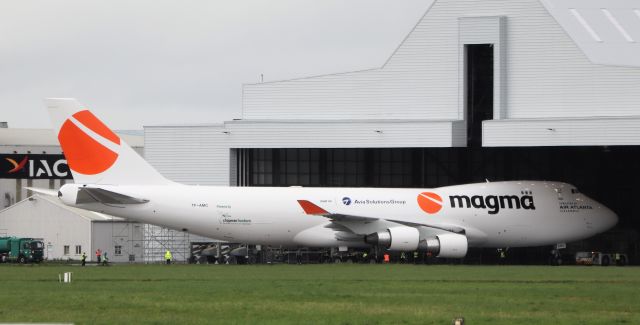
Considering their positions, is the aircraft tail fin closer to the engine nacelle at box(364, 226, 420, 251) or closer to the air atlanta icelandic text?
the engine nacelle at box(364, 226, 420, 251)

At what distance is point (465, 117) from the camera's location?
71.9 metres

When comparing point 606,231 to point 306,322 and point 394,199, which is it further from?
point 306,322

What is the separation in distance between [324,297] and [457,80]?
35.0 m

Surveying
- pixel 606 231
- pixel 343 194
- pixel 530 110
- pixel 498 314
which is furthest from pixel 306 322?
pixel 606 231

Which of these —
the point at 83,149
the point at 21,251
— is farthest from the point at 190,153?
the point at 21,251

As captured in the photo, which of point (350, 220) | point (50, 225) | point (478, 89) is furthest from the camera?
point (50, 225)

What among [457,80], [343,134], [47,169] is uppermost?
[457,80]

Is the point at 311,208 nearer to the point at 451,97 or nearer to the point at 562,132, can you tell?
the point at 451,97

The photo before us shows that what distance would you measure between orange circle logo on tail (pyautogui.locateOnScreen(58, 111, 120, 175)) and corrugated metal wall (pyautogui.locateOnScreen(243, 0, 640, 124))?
13673 millimetres

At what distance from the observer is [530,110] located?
7100 cm

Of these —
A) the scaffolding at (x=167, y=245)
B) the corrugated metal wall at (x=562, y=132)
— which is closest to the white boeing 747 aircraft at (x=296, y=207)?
the corrugated metal wall at (x=562, y=132)

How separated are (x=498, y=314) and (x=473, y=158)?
4681 centimetres

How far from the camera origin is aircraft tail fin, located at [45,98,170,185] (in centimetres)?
6562

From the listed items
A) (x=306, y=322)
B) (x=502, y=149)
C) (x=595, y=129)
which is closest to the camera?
(x=306, y=322)
